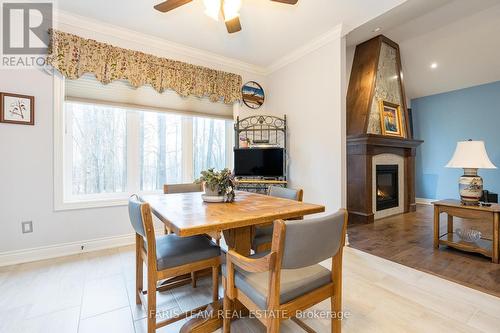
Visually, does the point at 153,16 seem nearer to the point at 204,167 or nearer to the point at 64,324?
the point at 204,167

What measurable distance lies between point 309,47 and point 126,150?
2.86 m

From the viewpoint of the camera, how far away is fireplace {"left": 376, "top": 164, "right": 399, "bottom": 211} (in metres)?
4.20

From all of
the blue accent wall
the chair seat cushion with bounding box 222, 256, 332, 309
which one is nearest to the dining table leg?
the chair seat cushion with bounding box 222, 256, 332, 309

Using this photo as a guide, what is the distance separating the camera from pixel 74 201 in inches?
106

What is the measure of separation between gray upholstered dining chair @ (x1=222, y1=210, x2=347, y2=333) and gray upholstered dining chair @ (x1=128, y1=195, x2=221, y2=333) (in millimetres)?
230

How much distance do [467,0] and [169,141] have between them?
4.35 metres

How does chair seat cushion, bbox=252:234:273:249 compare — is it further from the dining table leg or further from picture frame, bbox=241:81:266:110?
picture frame, bbox=241:81:266:110

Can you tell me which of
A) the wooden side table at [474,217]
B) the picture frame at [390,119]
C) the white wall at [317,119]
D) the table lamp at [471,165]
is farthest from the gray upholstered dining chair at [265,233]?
the picture frame at [390,119]

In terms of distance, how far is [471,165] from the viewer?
2502mm

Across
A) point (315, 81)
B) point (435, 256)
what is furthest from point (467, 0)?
point (435, 256)

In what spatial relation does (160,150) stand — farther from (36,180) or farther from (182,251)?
(182,251)

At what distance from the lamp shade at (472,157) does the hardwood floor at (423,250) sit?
38.7 inches

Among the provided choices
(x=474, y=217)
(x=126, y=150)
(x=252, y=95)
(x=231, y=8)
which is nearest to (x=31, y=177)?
(x=126, y=150)

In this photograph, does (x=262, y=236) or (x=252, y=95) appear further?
(x=252, y=95)
